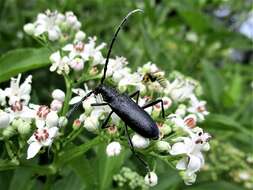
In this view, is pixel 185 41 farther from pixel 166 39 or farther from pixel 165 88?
pixel 165 88

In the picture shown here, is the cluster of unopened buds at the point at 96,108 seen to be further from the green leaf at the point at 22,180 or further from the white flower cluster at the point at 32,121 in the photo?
the green leaf at the point at 22,180

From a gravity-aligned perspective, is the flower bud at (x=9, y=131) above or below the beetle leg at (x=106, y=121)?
below

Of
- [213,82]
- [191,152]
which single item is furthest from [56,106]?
[213,82]

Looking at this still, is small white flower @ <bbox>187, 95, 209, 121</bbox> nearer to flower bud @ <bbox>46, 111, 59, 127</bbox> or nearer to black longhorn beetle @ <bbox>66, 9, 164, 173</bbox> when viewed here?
black longhorn beetle @ <bbox>66, 9, 164, 173</bbox>

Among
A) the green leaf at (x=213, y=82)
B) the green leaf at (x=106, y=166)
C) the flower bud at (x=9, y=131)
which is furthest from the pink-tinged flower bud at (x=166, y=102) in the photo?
the green leaf at (x=213, y=82)

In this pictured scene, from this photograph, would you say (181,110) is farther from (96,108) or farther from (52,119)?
(52,119)

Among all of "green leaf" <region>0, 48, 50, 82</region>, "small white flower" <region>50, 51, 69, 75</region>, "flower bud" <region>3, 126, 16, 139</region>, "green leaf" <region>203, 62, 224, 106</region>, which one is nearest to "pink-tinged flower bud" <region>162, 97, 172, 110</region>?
"small white flower" <region>50, 51, 69, 75</region>

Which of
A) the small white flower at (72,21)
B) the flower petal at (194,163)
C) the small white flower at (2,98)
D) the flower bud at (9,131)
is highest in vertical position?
the small white flower at (72,21)

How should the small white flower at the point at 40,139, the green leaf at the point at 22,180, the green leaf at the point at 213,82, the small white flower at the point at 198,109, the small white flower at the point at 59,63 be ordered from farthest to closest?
the green leaf at the point at 213,82, the small white flower at the point at 198,109, the small white flower at the point at 59,63, the green leaf at the point at 22,180, the small white flower at the point at 40,139
